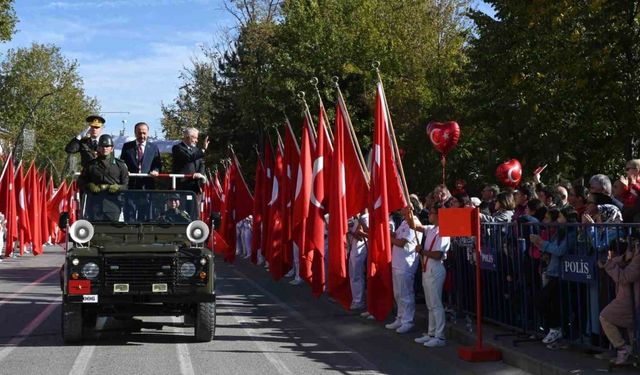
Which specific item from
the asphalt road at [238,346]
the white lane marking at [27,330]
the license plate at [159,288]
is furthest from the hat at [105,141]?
the white lane marking at [27,330]

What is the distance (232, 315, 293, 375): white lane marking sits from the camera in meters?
10.5

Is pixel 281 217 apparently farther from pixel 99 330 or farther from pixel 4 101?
pixel 4 101

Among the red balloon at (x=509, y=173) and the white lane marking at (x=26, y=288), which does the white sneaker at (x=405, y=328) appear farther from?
the white lane marking at (x=26, y=288)

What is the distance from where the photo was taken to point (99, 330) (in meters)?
13.9

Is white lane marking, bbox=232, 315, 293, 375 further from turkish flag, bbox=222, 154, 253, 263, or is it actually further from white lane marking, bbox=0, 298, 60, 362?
turkish flag, bbox=222, 154, 253, 263

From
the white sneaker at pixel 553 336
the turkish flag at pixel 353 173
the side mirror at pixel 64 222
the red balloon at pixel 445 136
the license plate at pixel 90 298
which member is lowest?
the white sneaker at pixel 553 336

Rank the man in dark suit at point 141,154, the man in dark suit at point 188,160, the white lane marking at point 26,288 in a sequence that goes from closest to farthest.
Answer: the man in dark suit at point 188,160, the man in dark suit at point 141,154, the white lane marking at point 26,288

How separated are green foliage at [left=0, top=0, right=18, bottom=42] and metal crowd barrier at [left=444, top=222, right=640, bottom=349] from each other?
1086 inches

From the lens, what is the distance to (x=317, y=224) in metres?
16.4

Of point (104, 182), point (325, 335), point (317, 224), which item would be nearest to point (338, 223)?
point (317, 224)

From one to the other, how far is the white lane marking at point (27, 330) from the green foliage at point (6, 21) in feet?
Result: 71.5

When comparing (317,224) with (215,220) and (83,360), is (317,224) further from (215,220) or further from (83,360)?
(83,360)

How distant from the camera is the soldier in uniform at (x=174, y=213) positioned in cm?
1345

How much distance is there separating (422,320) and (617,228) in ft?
18.8
